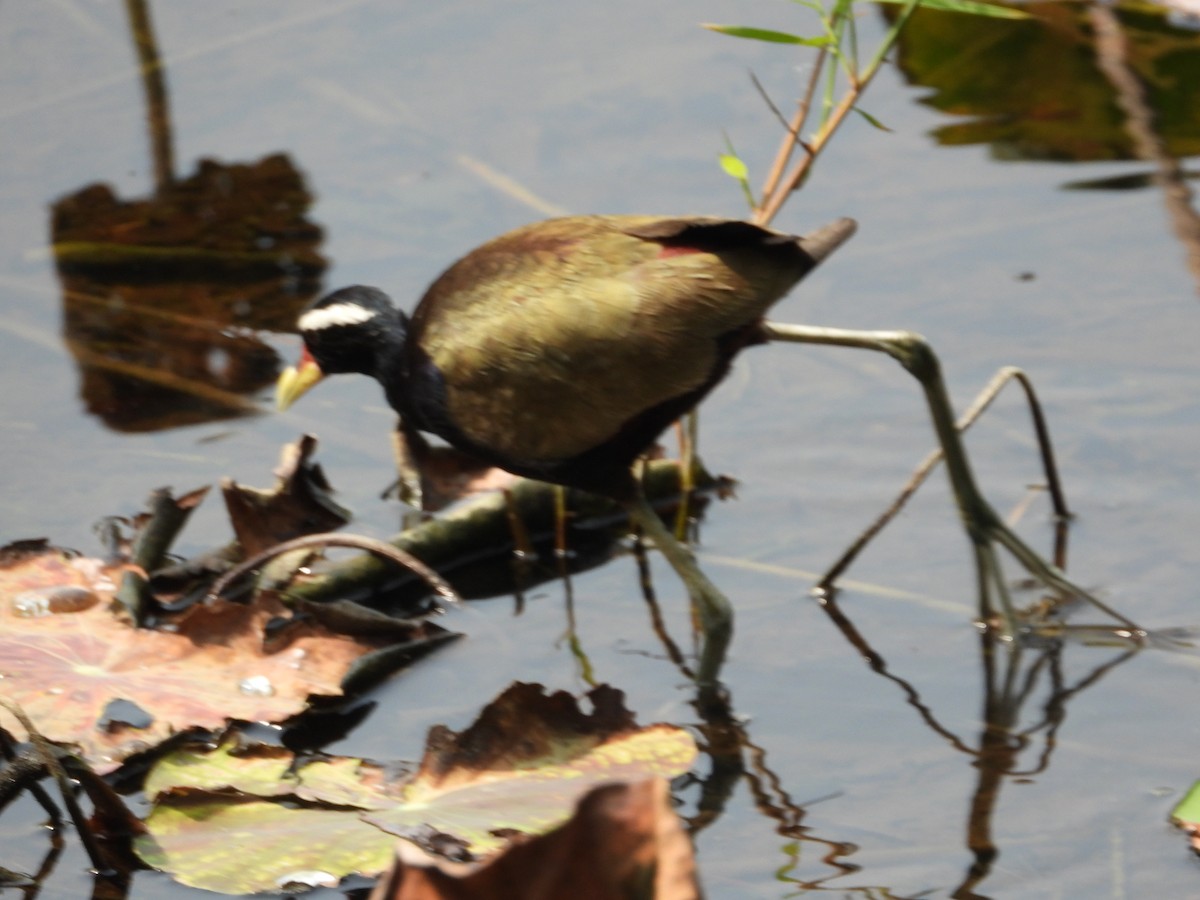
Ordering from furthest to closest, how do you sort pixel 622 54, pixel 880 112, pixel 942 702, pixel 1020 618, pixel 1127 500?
pixel 622 54 → pixel 880 112 → pixel 1127 500 → pixel 1020 618 → pixel 942 702

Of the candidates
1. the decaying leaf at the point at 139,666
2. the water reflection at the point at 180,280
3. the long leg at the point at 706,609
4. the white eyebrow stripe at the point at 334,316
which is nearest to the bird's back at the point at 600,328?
the long leg at the point at 706,609

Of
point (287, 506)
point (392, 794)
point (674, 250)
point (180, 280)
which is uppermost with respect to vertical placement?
point (674, 250)

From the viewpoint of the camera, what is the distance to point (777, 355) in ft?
16.8

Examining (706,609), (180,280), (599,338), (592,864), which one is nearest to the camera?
(592,864)

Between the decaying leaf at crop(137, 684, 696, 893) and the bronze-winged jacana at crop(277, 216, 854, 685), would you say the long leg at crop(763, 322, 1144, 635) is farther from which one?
the decaying leaf at crop(137, 684, 696, 893)

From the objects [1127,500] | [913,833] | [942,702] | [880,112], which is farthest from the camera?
[880,112]

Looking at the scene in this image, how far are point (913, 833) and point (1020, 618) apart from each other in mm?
830

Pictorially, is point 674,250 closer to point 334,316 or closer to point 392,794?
point 334,316

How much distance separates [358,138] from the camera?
6.31 m

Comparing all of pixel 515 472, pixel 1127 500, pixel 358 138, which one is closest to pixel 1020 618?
pixel 1127 500

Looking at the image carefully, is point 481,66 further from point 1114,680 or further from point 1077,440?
point 1114,680

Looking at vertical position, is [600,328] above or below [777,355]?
above

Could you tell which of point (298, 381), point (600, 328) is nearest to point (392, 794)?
point (600, 328)

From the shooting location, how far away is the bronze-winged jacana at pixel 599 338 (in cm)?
356
